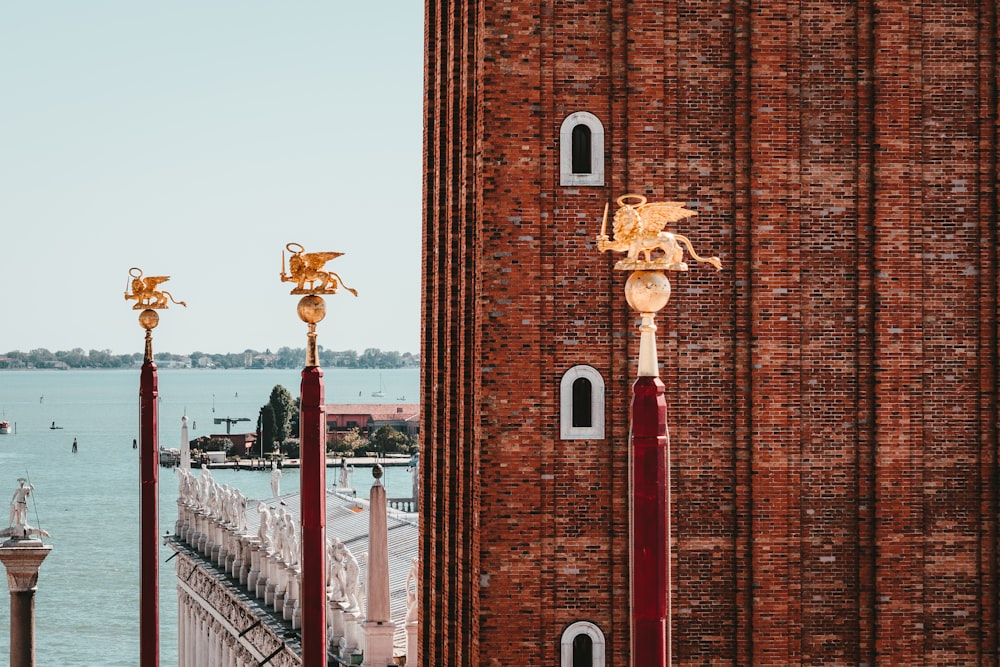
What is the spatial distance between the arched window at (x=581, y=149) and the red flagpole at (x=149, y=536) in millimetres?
7520

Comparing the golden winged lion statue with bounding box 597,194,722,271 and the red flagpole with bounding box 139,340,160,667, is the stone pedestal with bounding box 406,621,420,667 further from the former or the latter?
the golden winged lion statue with bounding box 597,194,722,271

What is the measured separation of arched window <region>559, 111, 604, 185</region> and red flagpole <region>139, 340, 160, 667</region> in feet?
24.7

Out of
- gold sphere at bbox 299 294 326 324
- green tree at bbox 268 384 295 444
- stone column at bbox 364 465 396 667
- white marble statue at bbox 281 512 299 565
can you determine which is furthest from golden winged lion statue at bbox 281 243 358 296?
green tree at bbox 268 384 295 444

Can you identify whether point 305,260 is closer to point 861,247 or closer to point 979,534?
point 861,247

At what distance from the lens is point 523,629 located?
98.5 feet

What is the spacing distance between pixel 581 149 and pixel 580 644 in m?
8.21

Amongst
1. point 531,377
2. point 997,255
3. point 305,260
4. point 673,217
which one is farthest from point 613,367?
point 673,217

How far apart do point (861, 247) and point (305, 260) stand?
445 inches

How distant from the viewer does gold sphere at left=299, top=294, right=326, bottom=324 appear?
22891 millimetres

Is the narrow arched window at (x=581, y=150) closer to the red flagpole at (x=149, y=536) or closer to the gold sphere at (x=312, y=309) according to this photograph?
the red flagpole at (x=149, y=536)

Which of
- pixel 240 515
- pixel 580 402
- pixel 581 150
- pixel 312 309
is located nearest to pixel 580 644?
pixel 580 402

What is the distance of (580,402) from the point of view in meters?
30.5

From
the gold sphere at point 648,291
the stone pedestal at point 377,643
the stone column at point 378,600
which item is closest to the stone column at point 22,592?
the stone column at point 378,600

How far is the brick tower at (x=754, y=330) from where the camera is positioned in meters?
30.1
